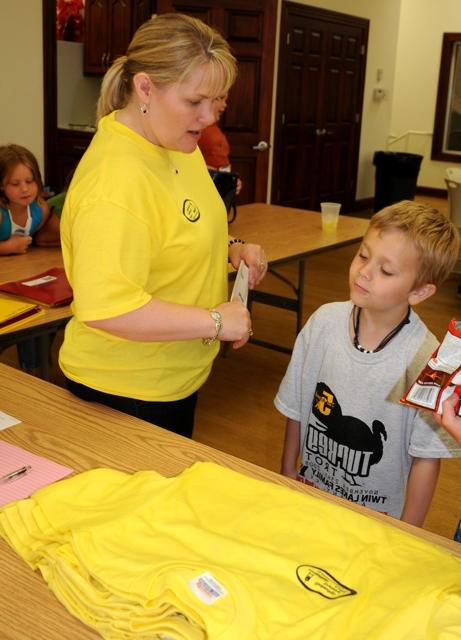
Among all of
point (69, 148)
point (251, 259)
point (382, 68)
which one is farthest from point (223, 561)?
point (382, 68)

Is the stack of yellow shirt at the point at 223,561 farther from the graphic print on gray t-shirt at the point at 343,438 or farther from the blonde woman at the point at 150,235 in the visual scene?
the graphic print on gray t-shirt at the point at 343,438

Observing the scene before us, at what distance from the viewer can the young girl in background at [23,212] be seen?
3.13 meters

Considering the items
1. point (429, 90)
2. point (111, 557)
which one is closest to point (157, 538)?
point (111, 557)

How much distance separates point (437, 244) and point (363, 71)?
817cm

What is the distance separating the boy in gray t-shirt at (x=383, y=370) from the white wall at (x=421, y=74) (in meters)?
9.89

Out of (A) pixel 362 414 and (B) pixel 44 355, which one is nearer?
(A) pixel 362 414

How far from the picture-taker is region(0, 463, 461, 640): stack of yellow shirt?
92 centimetres

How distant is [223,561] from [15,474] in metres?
0.46

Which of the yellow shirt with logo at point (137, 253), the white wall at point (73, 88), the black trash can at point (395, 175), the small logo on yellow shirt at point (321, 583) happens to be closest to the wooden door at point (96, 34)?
the white wall at point (73, 88)

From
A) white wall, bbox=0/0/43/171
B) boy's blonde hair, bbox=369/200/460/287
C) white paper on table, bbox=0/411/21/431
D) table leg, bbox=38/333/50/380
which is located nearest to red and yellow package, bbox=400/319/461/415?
boy's blonde hair, bbox=369/200/460/287

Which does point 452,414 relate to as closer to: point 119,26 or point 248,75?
point 248,75

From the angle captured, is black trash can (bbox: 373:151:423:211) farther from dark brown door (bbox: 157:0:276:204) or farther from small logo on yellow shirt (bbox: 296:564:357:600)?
small logo on yellow shirt (bbox: 296:564:357:600)

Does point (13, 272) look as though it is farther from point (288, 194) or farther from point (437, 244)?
point (288, 194)

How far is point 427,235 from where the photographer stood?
5.27ft
